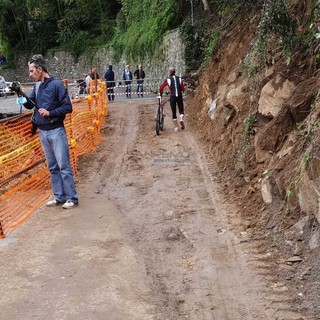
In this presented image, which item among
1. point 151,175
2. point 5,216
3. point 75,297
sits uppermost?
point 75,297

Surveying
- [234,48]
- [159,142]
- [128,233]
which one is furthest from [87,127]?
[128,233]

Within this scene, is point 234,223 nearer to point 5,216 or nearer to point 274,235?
point 274,235

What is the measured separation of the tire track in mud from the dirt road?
0.5 inches

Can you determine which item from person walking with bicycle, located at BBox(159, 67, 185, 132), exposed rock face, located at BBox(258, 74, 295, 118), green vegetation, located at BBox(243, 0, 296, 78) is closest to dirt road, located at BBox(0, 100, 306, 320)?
exposed rock face, located at BBox(258, 74, 295, 118)

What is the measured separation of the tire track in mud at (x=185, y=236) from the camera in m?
4.27

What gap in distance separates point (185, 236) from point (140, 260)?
85 cm

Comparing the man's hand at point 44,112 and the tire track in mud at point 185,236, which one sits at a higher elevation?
the man's hand at point 44,112

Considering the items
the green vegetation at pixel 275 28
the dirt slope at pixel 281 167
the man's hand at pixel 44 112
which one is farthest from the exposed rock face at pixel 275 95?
the man's hand at pixel 44 112

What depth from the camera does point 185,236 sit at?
5.93m

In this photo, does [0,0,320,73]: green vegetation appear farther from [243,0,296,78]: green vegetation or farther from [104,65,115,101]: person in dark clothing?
[104,65,115,101]: person in dark clothing

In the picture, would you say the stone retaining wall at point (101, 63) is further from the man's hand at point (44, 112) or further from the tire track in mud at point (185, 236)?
the man's hand at point (44, 112)

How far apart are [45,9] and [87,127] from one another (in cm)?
3508

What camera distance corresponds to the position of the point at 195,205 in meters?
7.10

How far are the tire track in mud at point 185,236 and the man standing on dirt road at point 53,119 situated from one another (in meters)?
0.92
